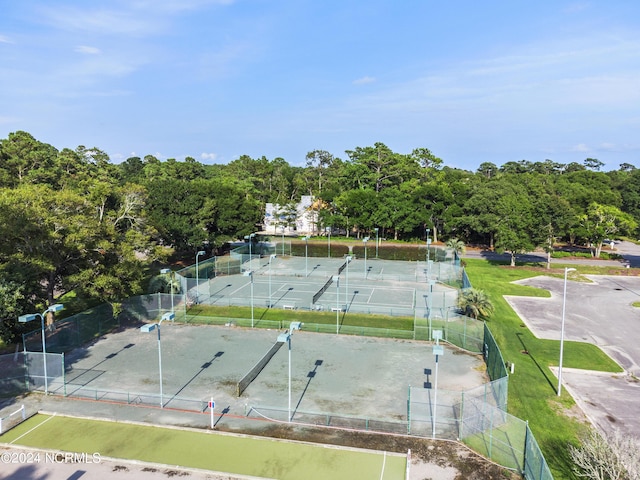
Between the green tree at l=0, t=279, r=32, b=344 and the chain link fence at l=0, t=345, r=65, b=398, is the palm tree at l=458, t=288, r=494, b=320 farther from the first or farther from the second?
the green tree at l=0, t=279, r=32, b=344

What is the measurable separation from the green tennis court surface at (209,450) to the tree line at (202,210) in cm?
888

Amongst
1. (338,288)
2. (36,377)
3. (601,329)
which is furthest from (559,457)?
(36,377)

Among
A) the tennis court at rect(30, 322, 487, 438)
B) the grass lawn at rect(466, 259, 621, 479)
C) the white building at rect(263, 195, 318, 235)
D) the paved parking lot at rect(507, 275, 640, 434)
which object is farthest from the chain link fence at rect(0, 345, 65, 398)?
the white building at rect(263, 195, 318, 235)

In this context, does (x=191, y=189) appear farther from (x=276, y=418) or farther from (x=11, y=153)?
(x=276, y=418)

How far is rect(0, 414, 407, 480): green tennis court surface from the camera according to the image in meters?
18.8

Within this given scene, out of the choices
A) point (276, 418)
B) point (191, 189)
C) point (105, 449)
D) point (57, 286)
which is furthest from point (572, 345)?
point (191, 189)

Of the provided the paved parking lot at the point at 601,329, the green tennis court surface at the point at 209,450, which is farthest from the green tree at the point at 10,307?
the paved parking lot at the point at 601,329

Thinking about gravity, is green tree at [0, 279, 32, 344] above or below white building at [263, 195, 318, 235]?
below

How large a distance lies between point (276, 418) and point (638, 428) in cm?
1761

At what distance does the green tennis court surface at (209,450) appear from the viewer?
1877cm

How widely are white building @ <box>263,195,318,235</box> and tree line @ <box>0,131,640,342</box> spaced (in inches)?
76.0

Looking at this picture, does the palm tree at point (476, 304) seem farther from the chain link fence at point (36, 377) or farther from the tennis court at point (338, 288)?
the chain link fence at point (36, 377)

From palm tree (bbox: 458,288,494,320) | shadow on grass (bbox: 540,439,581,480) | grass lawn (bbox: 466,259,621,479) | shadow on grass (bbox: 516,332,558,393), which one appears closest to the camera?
shadow on grass (bbox: 540,439,581,480)

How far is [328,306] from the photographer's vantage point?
42750 mm
